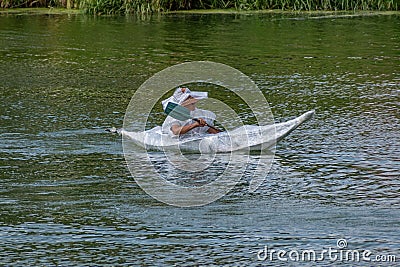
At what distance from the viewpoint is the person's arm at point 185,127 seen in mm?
8789

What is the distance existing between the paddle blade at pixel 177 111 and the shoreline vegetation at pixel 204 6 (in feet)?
44.0

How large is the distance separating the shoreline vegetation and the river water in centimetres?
442

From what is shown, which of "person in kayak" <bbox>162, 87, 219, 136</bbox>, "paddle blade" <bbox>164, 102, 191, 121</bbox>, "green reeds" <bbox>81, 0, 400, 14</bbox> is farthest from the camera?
"green reeds" <bbox>81, 0, 400, 14</bbox>

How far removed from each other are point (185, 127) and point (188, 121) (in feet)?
0.21

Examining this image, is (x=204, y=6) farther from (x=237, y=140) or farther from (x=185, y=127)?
(x=237, y=140)

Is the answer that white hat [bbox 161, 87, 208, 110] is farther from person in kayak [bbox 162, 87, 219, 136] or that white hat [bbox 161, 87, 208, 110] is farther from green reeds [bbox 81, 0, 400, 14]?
green reeds [bbox 81, 0, 400, 14]

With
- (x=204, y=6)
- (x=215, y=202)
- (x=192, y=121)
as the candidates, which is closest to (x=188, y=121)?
(x=192, y=121)

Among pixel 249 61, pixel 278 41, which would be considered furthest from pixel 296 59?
pixel 278 41

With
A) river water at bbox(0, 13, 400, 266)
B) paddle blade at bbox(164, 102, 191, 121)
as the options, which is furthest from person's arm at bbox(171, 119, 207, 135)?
river water at bbox(0, 13, 400, 266)

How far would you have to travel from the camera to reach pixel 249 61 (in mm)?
14906

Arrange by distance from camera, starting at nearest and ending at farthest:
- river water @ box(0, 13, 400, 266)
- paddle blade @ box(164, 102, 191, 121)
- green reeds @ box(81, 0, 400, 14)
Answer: river water @ box(0, 13, 400, 266) < paddle blade @ box(164, 102, 191, 121) < green reeds @ box(81, 0, 400, 14)

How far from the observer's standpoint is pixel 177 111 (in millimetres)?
8727

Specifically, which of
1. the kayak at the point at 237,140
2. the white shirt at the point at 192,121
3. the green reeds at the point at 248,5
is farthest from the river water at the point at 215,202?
the green reeds at the point at 248,5

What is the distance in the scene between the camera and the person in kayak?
29.0 ft
